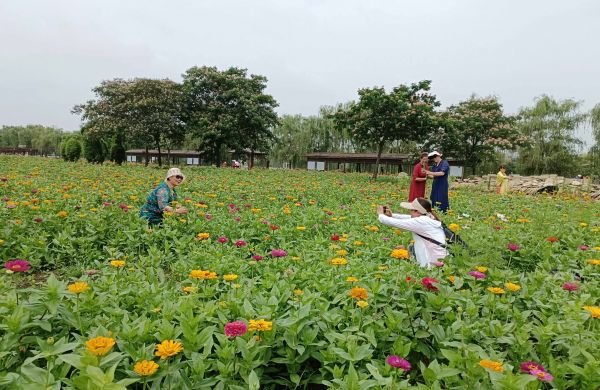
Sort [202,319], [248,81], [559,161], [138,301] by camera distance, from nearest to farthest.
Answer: [202,319] → [138,301] → [248,81] → [559,161]

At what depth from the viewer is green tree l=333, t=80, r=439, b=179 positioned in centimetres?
1952

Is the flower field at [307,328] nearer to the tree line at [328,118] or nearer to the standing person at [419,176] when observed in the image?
the standing person at [419,176]

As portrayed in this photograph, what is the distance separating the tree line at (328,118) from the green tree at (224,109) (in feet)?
0.22

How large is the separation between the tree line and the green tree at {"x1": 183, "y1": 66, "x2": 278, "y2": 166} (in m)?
0.07

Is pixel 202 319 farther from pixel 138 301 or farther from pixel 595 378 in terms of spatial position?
pixel 595 378

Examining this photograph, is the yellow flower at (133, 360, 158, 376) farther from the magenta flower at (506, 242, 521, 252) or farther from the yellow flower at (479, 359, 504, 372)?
the magenta flower at (506, 242, 521, 252)

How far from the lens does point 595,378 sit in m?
1.62

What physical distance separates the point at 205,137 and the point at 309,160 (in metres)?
14.0

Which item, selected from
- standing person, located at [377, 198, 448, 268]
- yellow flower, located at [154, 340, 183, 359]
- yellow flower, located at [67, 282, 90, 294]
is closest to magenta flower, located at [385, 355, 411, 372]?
yellow flower, located at [154, 340, 183, 359]

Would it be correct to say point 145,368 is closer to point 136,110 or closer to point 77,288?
point 77,288

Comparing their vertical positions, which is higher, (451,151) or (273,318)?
(451,151)

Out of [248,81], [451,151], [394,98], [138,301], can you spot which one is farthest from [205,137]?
[138,301]

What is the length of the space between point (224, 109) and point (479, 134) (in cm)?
1881

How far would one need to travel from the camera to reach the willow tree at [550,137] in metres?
32.0
